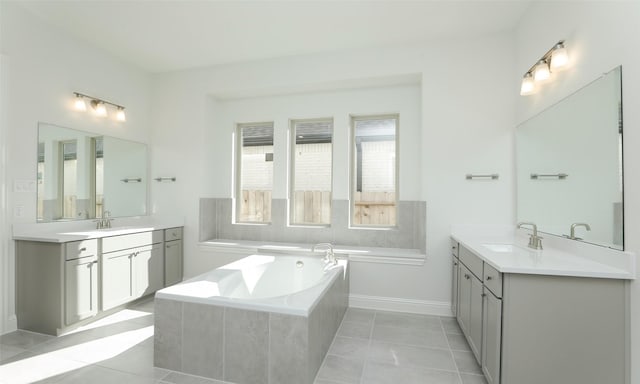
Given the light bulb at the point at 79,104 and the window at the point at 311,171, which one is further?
the window at the point at 311,171

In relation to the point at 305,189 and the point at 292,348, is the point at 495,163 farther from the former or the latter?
the point at 292,348

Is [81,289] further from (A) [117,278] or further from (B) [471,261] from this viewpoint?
(B) [471,261]

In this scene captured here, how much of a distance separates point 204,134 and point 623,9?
13.0 ft

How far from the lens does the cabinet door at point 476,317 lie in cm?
196

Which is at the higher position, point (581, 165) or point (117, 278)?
point (581, 165)

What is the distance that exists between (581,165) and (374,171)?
81.0 inches

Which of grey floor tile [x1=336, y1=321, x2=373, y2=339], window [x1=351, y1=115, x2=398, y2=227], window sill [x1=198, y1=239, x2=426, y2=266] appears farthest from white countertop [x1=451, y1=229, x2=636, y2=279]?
window [x1=351, y1=115, x2=398, y2=227]

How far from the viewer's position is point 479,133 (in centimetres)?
295

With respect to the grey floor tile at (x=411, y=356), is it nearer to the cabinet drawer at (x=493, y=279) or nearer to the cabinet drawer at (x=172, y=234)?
the cabinet drawer at (x=493, y=279)

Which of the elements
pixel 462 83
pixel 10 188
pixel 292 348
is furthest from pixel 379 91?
pixel 10 188

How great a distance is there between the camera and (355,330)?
2637mm

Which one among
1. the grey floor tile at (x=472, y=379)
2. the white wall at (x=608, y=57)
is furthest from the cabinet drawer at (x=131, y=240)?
the white wall at (x=608, y=57)

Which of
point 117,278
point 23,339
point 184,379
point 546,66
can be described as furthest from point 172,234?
point 546,66

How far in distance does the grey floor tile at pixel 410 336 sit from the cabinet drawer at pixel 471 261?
2.33 ft
